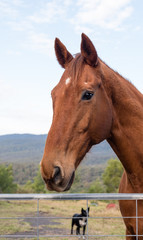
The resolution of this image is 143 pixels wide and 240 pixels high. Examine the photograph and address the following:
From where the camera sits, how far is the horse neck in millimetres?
2809

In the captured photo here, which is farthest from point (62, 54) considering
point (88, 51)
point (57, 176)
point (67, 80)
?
point (57, 176)

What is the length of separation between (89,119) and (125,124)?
1.63 ft

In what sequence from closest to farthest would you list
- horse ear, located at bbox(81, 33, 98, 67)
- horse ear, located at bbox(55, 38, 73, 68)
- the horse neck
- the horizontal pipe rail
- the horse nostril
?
the horse nostril < the horizontal pipe rail < horse ear, located at bbox(81, 33, 98, 67) < the horse neck < horse ear, located at bbox(55, 38, 73, 68)

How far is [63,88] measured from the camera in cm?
256

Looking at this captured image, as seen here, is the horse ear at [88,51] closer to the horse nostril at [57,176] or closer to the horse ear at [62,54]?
the horse ear at [62,54]

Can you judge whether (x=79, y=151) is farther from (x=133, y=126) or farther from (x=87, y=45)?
(x=87, y=45)

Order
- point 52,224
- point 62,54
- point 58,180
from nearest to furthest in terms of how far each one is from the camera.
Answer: point 58,180 < point 62,54 < point 52,224

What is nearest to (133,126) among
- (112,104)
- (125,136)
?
(125,136)

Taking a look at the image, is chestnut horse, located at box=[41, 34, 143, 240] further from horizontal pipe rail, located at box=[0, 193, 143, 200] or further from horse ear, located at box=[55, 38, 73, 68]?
horizontal pipe rail, located at box=[0, 193, 143, 200]

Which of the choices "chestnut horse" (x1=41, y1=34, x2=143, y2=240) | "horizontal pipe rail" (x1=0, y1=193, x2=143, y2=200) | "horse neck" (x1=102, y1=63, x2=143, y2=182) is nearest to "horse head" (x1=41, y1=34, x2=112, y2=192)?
"chestnut horse" (x1=41, y1=34, x2=143, y2=240)

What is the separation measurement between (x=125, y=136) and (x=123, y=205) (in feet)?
3.03

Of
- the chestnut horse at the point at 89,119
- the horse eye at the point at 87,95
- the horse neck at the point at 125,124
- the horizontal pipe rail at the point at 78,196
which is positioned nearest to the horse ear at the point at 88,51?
the chestnut horse at the point at 89,119

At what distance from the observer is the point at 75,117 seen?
250 centimetres

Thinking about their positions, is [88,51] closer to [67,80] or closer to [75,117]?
[67,80]
